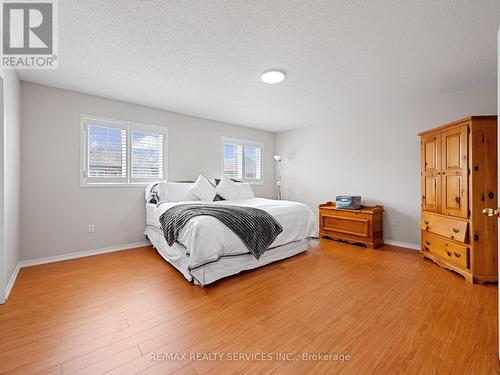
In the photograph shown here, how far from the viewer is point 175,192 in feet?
12.4

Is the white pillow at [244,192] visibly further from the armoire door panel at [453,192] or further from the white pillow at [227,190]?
the armoire door panel at [453,192]

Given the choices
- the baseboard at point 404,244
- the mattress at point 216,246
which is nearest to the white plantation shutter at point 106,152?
the mattress at point 216,246

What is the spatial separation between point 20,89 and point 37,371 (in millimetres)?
3302

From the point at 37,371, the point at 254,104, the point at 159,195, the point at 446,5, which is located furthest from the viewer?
the point at 254,104

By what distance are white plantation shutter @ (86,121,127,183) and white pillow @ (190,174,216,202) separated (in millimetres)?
1160

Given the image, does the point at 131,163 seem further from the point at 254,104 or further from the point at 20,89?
the point at 254,104

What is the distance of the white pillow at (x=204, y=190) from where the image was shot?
13.0ft

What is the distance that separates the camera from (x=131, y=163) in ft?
12.6

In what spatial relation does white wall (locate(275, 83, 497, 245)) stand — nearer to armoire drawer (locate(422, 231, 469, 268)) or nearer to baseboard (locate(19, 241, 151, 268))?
armoire drawer (locate(422, 231, 469, 268))

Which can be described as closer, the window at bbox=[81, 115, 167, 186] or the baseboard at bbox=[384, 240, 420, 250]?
the window at bbox=[81, 115, 167, 186]

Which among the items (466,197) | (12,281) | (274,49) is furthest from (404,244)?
(12,281)

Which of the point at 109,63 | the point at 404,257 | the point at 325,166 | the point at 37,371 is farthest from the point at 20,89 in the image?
the point at 404,257

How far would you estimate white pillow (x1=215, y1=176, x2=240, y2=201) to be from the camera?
4.25m

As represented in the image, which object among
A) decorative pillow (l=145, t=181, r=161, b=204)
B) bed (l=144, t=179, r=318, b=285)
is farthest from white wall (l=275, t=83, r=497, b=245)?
decorative pillow (l=145, t=181, r=161, b=204)
